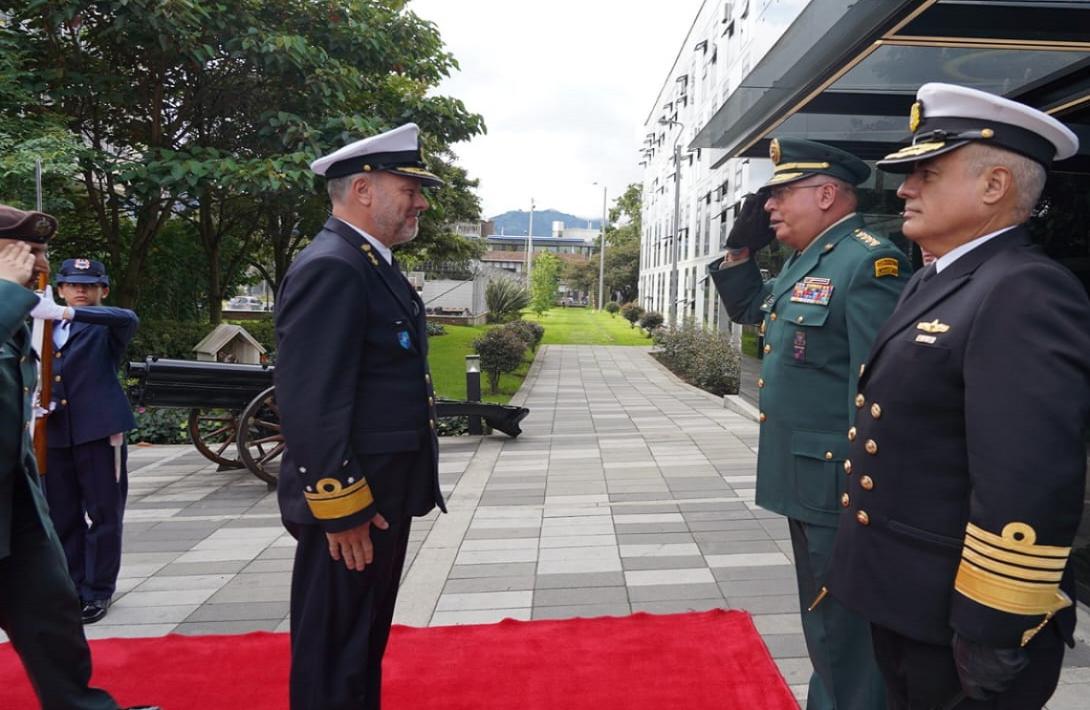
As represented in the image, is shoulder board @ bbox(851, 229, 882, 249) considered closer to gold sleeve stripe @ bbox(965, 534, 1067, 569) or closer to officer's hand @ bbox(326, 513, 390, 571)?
gold sleeve stripe @ bbox(965, 534, 1067, 569)

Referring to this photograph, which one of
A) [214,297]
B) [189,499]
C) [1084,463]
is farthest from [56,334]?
[214,297]

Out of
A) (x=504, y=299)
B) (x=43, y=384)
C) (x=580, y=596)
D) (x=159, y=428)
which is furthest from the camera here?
(x=504, y=299)

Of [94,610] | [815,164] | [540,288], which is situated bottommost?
[94,610]

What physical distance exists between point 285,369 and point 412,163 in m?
0.78

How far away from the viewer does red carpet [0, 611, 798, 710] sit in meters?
2.85

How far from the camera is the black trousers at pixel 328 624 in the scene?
7.38ft

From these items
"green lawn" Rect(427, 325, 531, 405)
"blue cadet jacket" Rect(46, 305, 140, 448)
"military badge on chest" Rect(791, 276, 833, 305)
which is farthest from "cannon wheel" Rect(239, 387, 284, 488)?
"military badge on chest" Rect(791, 276, 833, 305)

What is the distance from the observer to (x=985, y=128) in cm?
163

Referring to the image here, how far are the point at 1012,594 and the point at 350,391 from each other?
65.5 inches

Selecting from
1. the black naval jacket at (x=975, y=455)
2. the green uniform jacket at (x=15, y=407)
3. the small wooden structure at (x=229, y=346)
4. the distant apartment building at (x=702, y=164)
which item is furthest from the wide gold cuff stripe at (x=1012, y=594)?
the small wooden structure at (x=229, y=346)

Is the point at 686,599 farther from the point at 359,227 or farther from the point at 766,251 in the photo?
the point at 766,251

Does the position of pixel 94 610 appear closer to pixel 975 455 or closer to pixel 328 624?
pixel 328 624

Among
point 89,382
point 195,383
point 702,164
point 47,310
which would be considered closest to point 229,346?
point 195,383

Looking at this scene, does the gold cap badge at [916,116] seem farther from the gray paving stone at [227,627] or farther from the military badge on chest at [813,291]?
the gray paving stone at [227,627]
